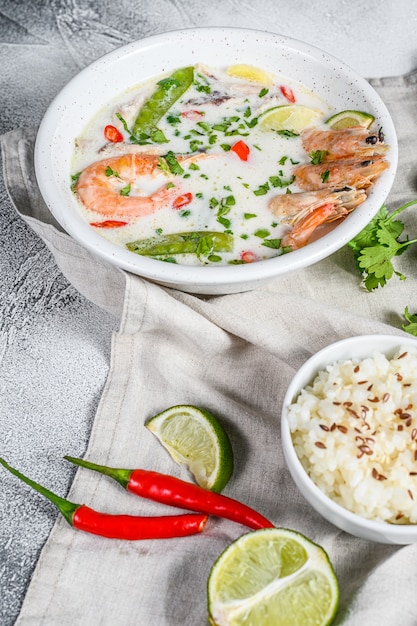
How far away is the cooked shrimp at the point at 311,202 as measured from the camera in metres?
3.11

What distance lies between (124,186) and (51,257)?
0.51 m

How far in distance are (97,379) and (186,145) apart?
3.69 feet

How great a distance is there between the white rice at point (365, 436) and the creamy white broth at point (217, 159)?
0.72 m

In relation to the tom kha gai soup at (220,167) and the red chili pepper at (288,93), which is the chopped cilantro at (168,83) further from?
the red chili pepper at (288,93)

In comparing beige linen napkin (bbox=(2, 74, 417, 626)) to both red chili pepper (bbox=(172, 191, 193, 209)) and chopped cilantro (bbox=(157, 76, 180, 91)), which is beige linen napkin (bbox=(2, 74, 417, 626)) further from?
chopped cilantro (bbox=(157, 76, 180, 91))

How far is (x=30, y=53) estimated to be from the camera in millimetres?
4637

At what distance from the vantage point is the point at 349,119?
3.55m

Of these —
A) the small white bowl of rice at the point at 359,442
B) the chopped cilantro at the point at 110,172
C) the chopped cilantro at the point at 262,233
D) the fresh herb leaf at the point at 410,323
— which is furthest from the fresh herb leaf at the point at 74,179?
the fresh herb leaf at the point at 410,323

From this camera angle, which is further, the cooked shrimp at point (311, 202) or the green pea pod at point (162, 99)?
the green pea pod at point (162, 99)

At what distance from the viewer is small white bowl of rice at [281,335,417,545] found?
2459 millimetres

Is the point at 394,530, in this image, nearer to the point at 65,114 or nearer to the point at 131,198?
the point at 131,198

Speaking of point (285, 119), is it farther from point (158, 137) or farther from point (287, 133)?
point (158, 137)

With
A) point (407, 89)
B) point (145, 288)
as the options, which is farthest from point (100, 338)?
point (407, 89)

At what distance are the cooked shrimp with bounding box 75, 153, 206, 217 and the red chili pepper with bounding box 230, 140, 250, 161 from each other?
0.17 meters
